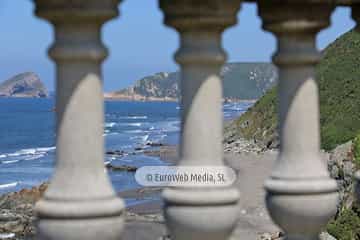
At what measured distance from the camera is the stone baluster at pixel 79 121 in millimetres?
4977

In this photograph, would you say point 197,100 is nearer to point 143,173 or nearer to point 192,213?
point 192,213

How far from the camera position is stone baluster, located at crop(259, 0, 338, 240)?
604cm

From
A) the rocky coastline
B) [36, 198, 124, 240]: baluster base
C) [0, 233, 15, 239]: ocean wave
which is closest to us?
[36, 198, 124, 240]: baluster base

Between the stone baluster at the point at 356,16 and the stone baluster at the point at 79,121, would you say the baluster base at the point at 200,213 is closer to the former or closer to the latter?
the stone baluster at the point at 79,121

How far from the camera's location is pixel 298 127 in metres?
6.14

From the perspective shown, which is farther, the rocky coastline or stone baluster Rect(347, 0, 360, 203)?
the rocky coastline

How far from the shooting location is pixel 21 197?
57375 millimetres

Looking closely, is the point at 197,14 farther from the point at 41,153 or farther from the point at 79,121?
the point at 41,153

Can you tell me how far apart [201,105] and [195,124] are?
134 millimetres

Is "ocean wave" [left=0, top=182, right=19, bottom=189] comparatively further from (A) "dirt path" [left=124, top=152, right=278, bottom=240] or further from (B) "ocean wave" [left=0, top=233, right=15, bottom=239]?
(B) "ocean wave" [left=0, top=233, right=15, bottom=239]

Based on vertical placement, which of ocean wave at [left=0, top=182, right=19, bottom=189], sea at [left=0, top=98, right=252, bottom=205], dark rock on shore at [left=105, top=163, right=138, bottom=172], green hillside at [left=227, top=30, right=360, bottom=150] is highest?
green hillside at [left=227, top=30, right=360, bottom=150]

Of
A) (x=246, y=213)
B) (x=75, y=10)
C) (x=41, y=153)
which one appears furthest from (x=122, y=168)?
(x=75, y=10)

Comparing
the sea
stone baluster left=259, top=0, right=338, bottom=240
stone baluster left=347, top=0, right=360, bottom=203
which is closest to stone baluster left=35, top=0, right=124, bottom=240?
stone baluster left=259, top=0, right=338, bottom=240

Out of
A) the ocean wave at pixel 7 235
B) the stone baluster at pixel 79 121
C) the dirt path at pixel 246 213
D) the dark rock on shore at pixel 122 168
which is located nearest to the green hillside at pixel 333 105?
the dirt path at pixel 246 213
